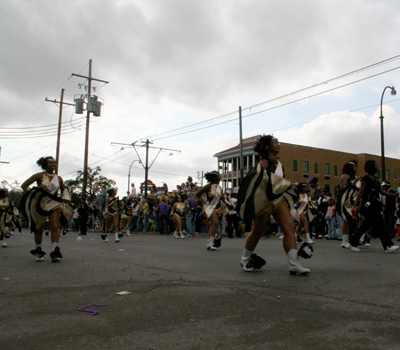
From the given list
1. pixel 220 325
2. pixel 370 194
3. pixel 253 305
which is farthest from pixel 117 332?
pixel 370 194

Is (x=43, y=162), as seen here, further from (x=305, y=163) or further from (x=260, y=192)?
(x=305, y=163)

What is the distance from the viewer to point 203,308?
139 inches

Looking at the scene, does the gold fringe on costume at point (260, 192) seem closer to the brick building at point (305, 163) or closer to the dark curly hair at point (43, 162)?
the dark curly hair at point (43, 162)

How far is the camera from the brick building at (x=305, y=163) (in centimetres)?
5600

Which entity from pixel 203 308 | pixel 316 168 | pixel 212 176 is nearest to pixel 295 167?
pixel 316 168

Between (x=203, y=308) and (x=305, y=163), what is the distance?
56.1m

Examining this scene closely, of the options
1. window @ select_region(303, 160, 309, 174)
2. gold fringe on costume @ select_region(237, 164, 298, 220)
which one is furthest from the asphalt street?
window @ select_region(303, 160, 309, 174)

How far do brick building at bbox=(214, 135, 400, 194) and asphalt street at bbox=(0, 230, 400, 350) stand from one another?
48381mm

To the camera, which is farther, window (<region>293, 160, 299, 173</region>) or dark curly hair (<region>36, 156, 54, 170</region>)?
window (<region>293, 160, 299, 173</region>)

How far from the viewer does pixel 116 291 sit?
434 cm

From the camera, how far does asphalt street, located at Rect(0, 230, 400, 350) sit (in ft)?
8.80

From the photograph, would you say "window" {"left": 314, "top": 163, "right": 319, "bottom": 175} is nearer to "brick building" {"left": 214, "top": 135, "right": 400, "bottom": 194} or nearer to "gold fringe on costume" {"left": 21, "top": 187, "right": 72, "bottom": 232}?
"brick building" {"left": 214, "top": 135, "right": 400, "bottom": 194}

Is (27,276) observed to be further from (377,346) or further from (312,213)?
(312,213)

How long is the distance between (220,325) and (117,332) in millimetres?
730
